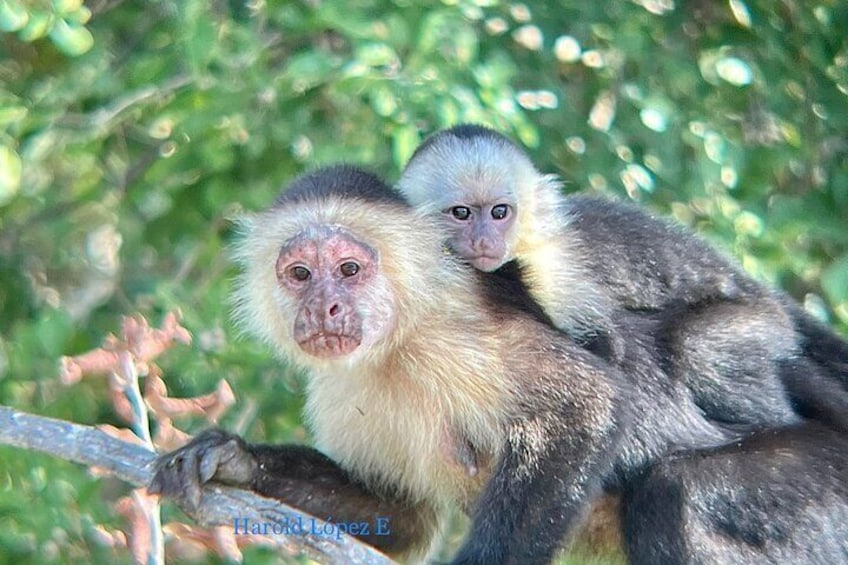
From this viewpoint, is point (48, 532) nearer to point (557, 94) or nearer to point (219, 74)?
point (219, 74)

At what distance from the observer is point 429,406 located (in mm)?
3586

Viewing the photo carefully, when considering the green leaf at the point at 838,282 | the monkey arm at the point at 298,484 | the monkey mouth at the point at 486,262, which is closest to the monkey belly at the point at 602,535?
the monkey arm at the point at 298,484

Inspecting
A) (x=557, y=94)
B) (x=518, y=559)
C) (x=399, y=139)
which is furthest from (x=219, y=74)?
(x=518, y=559)

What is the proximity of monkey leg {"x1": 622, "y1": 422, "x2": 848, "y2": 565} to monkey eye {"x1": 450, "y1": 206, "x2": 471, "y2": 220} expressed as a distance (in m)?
0.93

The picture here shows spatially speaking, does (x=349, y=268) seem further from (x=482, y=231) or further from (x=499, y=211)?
(x=499, y=211)

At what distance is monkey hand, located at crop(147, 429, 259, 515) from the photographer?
336 centimetres

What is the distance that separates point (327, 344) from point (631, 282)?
0.93m

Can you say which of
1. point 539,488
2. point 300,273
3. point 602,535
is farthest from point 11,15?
point 602,535

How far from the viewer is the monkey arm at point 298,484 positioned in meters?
3.39

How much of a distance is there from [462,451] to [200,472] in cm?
66

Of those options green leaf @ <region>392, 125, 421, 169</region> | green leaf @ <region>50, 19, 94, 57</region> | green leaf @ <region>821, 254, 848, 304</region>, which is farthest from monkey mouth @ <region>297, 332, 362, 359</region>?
green leaf @ <region>821, 254, 848, 304</region>

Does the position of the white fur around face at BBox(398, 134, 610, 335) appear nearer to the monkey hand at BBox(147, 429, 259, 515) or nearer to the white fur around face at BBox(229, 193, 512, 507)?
the white fur around face at BBox(229, 193, 512, 507)

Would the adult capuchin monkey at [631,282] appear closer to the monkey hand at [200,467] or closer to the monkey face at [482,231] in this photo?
the monkey face at [482,231]

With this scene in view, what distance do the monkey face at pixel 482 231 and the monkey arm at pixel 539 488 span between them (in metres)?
0.54
